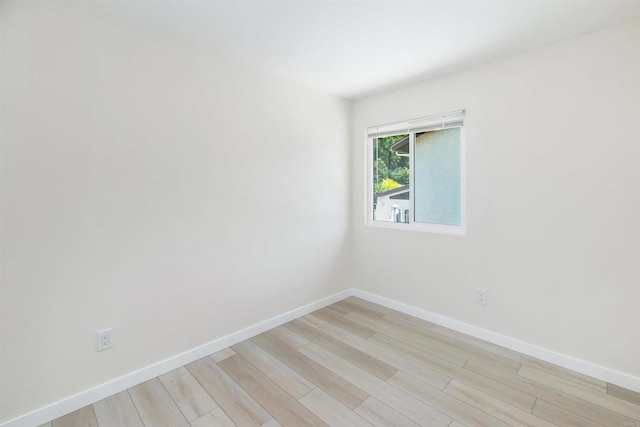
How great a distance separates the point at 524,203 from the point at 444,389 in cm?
147

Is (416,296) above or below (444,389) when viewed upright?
above

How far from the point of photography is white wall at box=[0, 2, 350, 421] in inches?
63.1

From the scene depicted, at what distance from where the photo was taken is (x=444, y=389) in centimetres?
192

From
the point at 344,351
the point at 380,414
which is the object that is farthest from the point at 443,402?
the point at 344,351

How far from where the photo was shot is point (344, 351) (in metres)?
2.38

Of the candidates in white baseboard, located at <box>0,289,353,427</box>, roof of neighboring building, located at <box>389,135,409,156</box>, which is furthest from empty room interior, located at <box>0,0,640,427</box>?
roof of neighboring building, located at <box>389,135,409,156</box>

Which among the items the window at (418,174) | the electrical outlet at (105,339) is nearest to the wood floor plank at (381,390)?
the electrical outlet at (105,339)

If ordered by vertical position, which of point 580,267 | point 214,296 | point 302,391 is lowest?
point 302,391

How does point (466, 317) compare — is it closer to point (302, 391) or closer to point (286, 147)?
point (302, 391)

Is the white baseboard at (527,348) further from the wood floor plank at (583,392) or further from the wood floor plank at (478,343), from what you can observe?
the wood floor plank at (583,392)

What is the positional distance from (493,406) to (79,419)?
7.77 ft

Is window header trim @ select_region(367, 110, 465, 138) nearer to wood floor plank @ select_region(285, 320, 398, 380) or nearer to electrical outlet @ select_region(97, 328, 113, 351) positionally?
wood floor plank @ select_region(285, 320, 398, 380)

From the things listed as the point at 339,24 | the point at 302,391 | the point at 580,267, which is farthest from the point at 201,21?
the point at 580,267

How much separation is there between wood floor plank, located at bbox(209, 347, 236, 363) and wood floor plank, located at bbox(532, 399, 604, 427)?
6.66 ft
